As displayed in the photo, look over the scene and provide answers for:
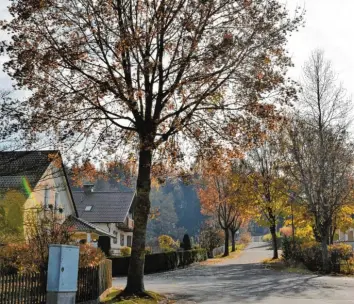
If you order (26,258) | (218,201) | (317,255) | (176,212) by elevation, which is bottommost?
(26,258)

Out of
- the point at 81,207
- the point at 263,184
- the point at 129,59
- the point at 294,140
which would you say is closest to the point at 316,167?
the point at 294,140

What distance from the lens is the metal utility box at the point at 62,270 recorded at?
7895 millimetres

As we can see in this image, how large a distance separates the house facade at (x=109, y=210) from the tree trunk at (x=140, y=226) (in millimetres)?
34041

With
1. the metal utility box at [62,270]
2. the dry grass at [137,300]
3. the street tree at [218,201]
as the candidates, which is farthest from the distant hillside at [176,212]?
the metal utility box at [62,270]

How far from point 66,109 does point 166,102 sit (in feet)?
11.3

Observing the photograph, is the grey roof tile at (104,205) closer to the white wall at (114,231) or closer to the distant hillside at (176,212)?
the white wall at (114,231)

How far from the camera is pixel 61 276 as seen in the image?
7918mm

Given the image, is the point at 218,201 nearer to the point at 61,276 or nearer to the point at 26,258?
the point at 26,258

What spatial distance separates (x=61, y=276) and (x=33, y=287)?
575 cm

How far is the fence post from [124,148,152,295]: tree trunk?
8.91 meters

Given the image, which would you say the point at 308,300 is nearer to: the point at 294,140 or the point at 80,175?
the point at 80,175

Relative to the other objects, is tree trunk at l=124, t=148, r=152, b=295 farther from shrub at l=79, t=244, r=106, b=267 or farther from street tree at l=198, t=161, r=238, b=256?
street tree at l=198, t=161, r=238, b=256

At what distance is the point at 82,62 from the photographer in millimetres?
16812

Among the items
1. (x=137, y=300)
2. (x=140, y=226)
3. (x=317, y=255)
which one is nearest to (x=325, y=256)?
(x=317, y=255)
